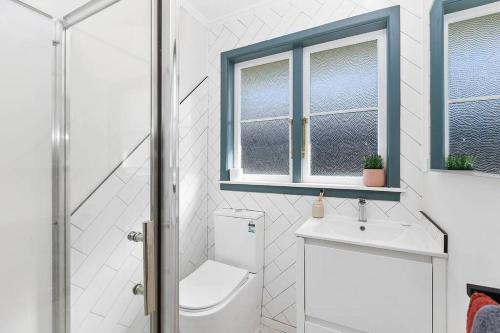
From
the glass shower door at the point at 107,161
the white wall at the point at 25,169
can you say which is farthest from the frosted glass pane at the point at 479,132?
the white wall at the point at 25,169

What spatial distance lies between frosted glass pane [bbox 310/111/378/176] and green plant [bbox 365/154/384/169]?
0.33 ft

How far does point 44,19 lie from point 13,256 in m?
0.73

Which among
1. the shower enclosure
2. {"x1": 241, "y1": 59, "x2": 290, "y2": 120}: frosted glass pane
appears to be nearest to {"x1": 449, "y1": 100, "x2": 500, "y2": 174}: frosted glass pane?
the shower enclosure

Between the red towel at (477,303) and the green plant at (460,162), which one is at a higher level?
the green plant at (460,162)

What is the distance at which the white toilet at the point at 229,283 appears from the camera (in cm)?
129

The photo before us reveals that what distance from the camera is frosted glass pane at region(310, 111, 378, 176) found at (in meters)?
1.65

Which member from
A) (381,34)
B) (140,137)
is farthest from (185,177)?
(381,34)

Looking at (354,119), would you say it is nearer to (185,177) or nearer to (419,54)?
(419,54)

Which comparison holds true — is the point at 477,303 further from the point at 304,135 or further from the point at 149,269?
the point at 304,135

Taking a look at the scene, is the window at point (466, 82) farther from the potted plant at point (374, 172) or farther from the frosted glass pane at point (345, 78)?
the frosted glass pane at point (345, 78)

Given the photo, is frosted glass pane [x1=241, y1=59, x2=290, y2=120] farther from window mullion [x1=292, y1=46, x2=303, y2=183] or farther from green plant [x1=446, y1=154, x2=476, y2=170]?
green plant [x1=446, y1=154, x2=476, y2=170]

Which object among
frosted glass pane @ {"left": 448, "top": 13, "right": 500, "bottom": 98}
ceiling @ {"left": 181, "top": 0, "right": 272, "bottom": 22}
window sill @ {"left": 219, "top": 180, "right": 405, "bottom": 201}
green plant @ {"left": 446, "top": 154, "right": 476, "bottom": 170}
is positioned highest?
ceiling @ {"left": 181, "top": 0, "right": 272, "bottom": 22}

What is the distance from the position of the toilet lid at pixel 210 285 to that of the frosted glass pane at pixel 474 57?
4.82ft

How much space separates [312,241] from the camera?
1.26 meters
